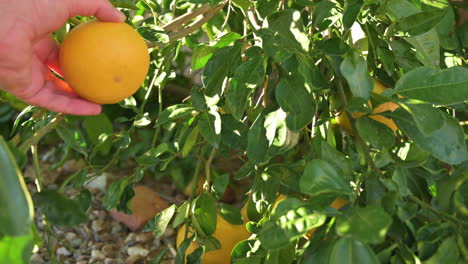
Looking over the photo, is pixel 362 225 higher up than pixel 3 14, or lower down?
lower down

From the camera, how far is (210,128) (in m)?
0.99

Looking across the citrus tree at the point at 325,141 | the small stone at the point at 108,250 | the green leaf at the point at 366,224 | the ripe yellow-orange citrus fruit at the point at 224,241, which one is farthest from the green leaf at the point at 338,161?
the small stone at the point at 108,250


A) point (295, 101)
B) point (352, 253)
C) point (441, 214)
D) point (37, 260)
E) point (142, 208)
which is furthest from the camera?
point (142, 208)

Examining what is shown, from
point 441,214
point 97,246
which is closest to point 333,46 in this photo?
point 441,214

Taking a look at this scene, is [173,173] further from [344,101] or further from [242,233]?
[344,101]

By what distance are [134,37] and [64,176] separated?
1.14m

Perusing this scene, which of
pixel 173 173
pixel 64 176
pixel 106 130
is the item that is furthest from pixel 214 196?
pixel 64 176

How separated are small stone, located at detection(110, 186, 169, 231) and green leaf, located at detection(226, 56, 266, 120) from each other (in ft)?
2.81

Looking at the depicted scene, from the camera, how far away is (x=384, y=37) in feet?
3.05

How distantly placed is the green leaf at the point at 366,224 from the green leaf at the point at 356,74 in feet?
0.53

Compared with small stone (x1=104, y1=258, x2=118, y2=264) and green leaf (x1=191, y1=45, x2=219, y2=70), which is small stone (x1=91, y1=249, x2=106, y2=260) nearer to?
small stone (x1=104, y1=258, x2=118, y2=264)

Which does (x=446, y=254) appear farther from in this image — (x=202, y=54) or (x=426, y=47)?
(x=202, y=54)

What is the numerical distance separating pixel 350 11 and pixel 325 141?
0.18 m

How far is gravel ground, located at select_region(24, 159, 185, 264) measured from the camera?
154 cm
